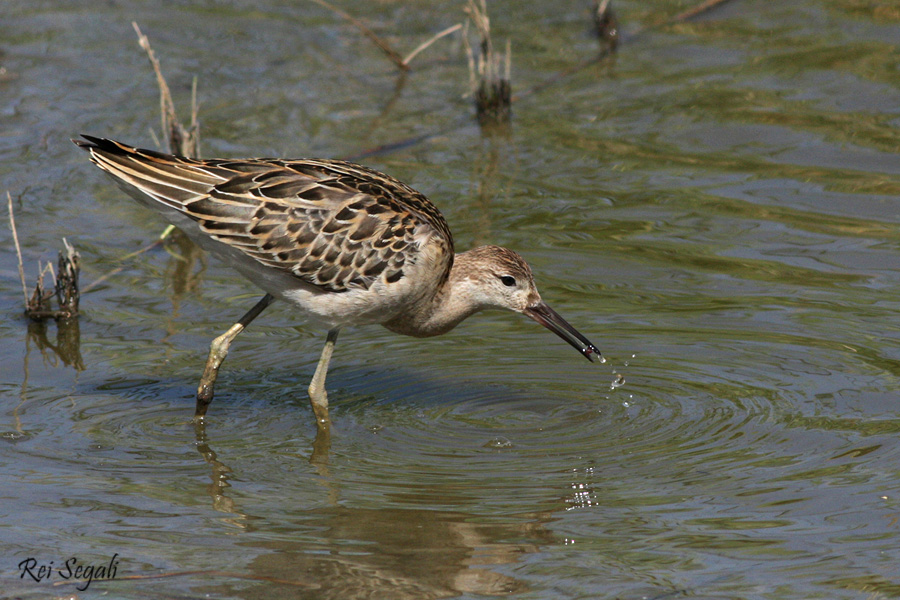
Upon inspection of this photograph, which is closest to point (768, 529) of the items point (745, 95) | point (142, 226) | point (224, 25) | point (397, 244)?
point (397, 244)

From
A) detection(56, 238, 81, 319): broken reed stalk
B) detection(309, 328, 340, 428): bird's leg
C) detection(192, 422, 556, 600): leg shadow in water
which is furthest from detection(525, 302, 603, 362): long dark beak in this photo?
detection(56, 238, 81, 319): broken reed stalk

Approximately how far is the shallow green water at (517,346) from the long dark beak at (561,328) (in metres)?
0.29

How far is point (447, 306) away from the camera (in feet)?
27.3

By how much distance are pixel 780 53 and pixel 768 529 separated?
9177 mm

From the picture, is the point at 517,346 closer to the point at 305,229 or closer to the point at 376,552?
the point at 305,229

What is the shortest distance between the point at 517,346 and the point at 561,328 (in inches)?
30.6

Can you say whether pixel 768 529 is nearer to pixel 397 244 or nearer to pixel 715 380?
pixel 715 380

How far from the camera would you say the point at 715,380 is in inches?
328

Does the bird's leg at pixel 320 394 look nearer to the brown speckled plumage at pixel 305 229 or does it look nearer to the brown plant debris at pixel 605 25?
the brown speckled plumage at pixel 305 229

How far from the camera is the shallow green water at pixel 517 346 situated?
624 centimetres

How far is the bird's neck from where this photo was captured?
8281 millimetres

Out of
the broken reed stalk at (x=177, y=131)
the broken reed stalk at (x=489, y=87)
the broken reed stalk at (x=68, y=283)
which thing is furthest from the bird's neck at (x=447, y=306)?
the broken reed stalk at (x=489, y=87)

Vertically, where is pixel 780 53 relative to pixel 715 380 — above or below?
above

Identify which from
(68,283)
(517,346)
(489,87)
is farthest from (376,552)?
(489,87)
